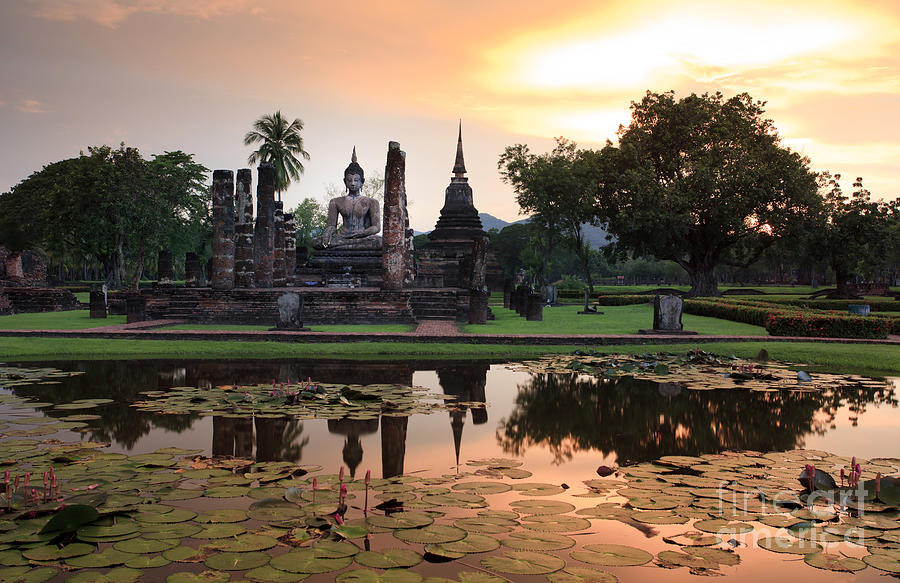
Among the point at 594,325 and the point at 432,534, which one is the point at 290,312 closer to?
the point at 594,325

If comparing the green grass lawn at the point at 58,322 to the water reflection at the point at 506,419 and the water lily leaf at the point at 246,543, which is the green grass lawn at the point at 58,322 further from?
the water lily leaf at the point at 246,543

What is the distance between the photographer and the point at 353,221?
96.4ft

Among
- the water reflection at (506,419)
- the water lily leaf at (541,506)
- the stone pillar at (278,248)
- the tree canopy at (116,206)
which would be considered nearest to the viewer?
the water lily leaf at (541,506)

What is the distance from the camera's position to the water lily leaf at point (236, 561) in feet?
12.4

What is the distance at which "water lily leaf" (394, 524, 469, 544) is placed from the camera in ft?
13.8

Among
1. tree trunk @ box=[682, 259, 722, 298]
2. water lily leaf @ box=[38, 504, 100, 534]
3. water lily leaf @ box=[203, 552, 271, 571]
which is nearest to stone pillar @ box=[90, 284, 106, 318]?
water lily leaf @ box=[38, 504, 100, 534]

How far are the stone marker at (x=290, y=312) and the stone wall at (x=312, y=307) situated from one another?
2044mm

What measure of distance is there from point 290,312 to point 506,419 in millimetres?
10437

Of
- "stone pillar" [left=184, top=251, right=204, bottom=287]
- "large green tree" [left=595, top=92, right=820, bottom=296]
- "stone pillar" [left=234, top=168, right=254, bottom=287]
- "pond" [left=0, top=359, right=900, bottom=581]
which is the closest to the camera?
"pond" [left=0, top=359, right=900, bottom=581]

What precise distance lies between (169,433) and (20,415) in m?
2.18

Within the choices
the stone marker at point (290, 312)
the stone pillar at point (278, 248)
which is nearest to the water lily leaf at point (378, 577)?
the stone marker at point (290, 312)

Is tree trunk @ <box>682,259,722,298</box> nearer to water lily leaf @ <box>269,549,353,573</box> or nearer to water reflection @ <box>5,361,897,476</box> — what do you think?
water reflection @ <box>5,361,897,476</box>

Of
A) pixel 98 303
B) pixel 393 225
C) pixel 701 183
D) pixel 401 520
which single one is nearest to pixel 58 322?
pixel 98 303

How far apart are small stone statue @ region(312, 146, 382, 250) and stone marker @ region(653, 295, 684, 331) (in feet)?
45.7
